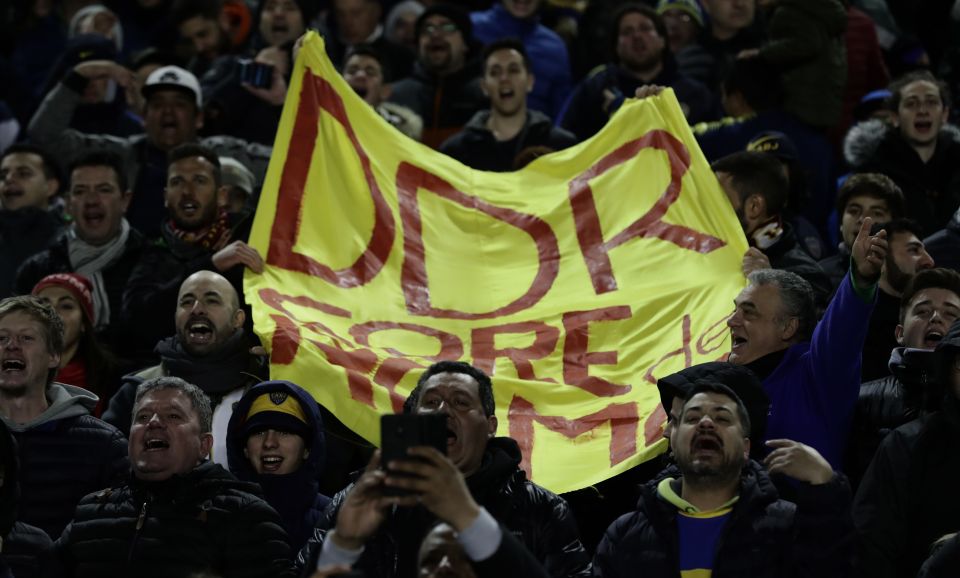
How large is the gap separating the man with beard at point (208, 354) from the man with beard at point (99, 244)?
1.00m

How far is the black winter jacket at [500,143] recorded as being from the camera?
447 inches

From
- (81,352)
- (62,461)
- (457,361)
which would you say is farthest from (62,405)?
(457,361)

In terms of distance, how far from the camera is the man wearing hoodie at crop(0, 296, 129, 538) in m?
7.89

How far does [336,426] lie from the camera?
351 inches

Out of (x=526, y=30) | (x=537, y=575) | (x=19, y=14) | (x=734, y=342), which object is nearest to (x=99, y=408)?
(x=734, y=342)

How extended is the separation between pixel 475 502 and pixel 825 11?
640cm

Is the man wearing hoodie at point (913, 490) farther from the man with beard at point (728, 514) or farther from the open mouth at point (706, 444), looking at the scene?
the open mouth at point (706, 444)

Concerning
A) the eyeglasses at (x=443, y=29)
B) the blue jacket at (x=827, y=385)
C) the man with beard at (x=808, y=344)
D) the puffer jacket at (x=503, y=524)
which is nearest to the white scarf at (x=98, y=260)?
the eyeglasses at (x=443, y=29)

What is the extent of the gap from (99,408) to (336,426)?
49.1 inches

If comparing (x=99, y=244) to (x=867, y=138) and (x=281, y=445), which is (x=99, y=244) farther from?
(x=867, y=138)

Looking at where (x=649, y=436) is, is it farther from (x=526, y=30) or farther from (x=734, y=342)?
(x=526, y=30)

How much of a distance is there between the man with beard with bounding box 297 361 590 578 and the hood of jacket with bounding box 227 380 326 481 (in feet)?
2.27

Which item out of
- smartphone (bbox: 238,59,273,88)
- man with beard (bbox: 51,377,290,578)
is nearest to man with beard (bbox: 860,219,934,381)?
man with beard (bbox: 51,377,290,578)

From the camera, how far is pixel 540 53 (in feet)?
42.5
